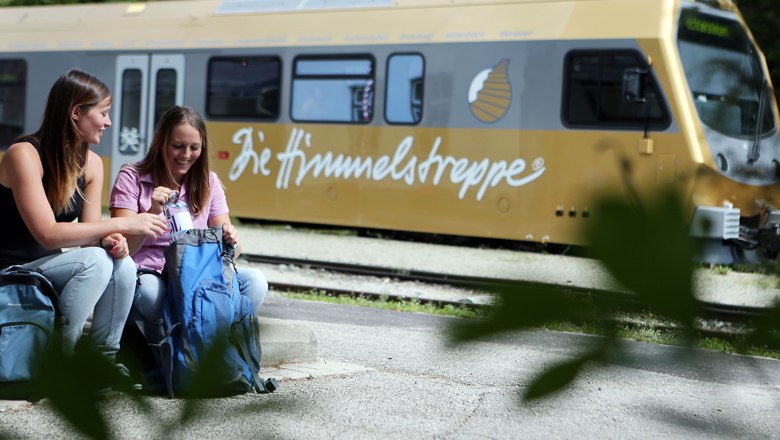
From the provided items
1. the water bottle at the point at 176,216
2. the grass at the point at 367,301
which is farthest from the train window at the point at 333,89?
the water bottle at the point at 176,216

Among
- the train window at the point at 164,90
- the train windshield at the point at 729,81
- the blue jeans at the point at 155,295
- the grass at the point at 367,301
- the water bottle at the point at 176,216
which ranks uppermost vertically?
the train window at the point at 164,90

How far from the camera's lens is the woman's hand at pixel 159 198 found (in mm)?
3764

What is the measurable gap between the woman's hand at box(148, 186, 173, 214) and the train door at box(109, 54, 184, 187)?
928 centimetres

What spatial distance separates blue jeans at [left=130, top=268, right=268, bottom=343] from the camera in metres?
3.59

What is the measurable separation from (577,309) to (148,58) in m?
13.0

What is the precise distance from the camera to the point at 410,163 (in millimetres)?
11508

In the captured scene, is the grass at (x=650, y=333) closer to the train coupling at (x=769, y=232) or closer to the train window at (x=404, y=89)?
the train coupling at (x=769, y=232)

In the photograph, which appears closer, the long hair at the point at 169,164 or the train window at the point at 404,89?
the long hair at the point at 169,164

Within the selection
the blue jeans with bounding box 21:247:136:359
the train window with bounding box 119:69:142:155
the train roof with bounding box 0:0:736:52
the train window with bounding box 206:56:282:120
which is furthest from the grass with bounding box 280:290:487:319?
the train window with bounding box 119:69:142:155

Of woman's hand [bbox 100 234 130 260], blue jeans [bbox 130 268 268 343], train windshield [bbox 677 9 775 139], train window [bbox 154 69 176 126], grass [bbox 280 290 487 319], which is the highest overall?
train window [bbox 154 69 176 126]

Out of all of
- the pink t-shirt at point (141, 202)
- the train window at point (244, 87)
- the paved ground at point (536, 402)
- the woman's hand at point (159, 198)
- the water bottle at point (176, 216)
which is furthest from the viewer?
the train window at point (244, 87)

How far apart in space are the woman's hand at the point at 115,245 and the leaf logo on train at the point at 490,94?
7637 millimetres

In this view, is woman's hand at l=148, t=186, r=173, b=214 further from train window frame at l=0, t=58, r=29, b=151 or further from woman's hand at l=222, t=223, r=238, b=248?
train window frame at l=0, t=58, r=29, b=151

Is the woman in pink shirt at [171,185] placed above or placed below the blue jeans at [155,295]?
above
